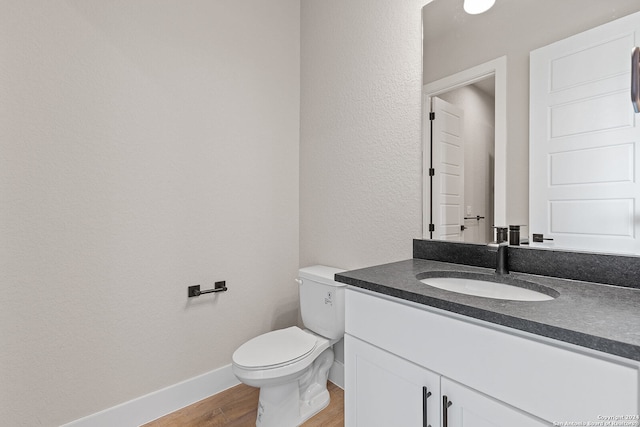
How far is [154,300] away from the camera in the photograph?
64.0 inches

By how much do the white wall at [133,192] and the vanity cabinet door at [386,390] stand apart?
1.05 metres

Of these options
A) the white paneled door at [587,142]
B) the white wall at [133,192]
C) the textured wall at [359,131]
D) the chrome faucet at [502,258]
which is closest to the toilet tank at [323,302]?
the textured wall at [359,131]

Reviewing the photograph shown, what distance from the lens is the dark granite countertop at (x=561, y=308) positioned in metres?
0.60

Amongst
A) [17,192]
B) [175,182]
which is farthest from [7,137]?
[175,182]

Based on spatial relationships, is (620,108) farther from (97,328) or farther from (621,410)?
(97,328)

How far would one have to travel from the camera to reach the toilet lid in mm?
1416

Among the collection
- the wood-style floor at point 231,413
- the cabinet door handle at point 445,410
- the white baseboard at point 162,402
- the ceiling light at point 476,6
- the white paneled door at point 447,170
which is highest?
the ceiling light at point 476,6

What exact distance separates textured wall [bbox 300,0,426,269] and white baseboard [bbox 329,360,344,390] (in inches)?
24.2

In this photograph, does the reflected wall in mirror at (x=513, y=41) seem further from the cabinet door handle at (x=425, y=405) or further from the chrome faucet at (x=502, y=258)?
the cabinet door handle at (x=425, y=405)

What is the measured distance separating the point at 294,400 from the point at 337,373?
42 centimetres

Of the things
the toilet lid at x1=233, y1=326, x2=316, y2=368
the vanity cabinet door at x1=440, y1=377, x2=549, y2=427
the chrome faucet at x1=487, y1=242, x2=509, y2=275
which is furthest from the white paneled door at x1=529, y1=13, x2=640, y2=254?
the toilet lid at x1=233, y1=326, x2=316, y2=368

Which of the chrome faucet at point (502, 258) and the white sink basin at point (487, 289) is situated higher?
the chrome faucet at point (502, 258)

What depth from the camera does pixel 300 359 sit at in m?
1.47

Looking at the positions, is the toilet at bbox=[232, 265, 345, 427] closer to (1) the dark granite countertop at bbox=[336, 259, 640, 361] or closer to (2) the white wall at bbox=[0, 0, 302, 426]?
(2) the white wall at bbox=[0, 0, 302, 426]
